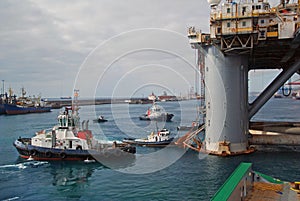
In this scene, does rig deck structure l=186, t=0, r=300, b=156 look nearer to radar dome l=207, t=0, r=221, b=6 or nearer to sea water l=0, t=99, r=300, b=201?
radar dome l=207, t=0, r=221, b=6


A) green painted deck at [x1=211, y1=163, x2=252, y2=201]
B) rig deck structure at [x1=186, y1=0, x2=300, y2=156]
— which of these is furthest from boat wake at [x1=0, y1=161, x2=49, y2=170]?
green painted deck at [x1=211, y1=163, x2=252, y2=201]

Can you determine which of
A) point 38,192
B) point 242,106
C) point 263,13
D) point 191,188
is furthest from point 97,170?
point 263,13

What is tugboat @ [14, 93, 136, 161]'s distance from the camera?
26.3 m

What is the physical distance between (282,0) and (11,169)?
93.2 ft

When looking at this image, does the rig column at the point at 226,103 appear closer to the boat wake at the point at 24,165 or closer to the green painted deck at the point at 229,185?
the boat wake at the point at 24,165

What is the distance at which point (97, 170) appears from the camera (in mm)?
23500

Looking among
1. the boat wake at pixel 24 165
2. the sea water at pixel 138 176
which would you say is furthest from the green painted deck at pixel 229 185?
the boat wake at pixel 24 165

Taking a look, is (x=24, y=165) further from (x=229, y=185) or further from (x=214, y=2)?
(x=229, y=185)

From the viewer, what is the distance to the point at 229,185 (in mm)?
6492

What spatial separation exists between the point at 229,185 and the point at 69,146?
22965 mm

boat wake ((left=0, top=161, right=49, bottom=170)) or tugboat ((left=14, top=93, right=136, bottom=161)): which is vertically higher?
tugboat ((left=14, top=93, right=136, bottom=161))

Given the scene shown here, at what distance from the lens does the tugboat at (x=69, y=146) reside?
26.3 meters

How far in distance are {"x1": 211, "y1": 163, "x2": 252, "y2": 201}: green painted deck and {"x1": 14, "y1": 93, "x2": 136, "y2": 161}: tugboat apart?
19528mm

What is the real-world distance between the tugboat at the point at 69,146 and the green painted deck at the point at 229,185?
769 inches
